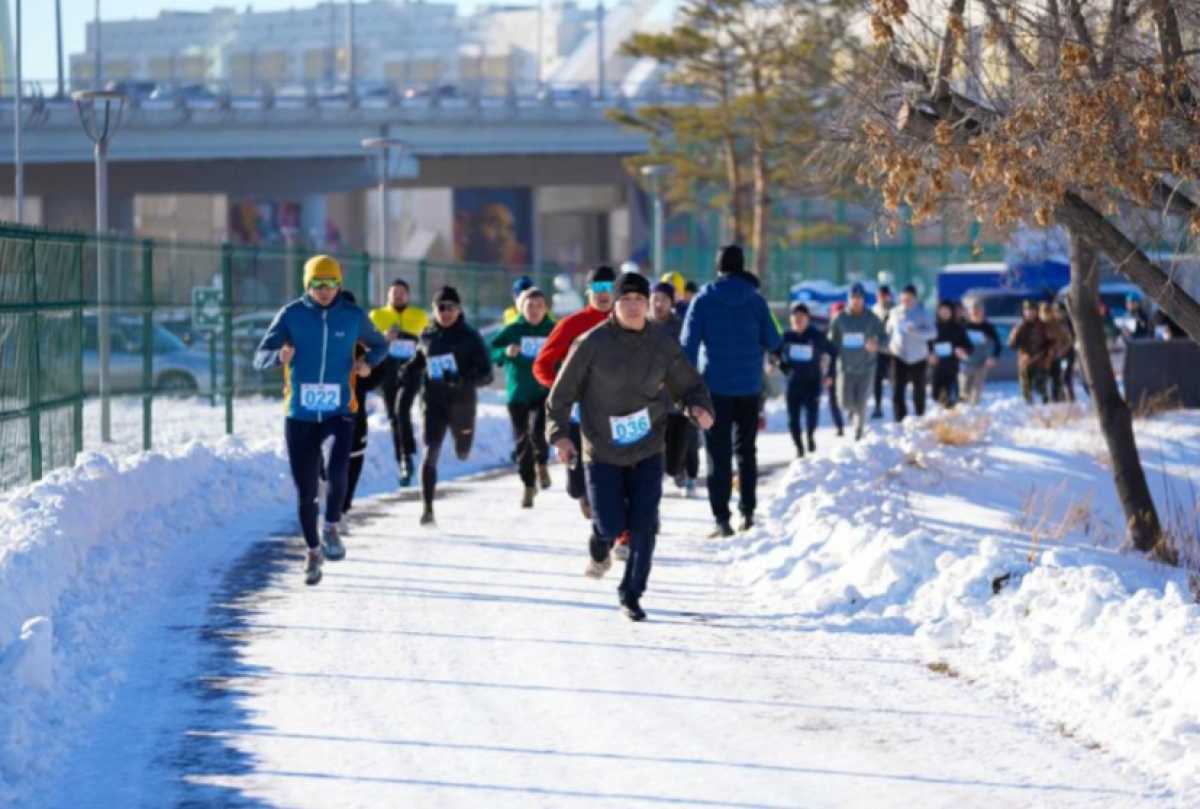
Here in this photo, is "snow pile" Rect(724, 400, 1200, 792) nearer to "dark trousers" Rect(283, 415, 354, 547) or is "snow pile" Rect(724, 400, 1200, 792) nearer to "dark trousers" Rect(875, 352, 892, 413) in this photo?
"dark trousers" Rect(283, 415, 354, 547)

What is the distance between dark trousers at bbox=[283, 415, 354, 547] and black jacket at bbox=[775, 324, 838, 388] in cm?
1112

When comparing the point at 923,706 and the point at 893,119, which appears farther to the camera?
the point at 893,119

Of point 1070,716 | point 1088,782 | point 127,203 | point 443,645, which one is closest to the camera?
point 1088,782

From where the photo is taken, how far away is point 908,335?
94.4ft

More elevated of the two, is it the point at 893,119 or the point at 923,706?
the point at 893,119

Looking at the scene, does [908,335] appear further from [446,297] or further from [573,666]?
[573,666]

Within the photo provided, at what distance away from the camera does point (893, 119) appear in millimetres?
13547

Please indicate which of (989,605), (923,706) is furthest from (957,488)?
(923,706)

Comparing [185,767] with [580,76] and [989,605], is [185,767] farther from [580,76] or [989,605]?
[580,76]

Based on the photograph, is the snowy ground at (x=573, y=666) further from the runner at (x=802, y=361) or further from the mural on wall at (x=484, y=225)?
the mural on wall at (x=484, y=225)

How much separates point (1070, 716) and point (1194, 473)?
1548cm

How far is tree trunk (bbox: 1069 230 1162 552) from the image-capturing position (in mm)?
18406

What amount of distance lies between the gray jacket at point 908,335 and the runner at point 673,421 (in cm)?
905

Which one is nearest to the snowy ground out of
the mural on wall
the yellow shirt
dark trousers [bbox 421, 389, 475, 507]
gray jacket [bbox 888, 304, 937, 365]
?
dark trousers [bbox 421, 389, 475, 507]
